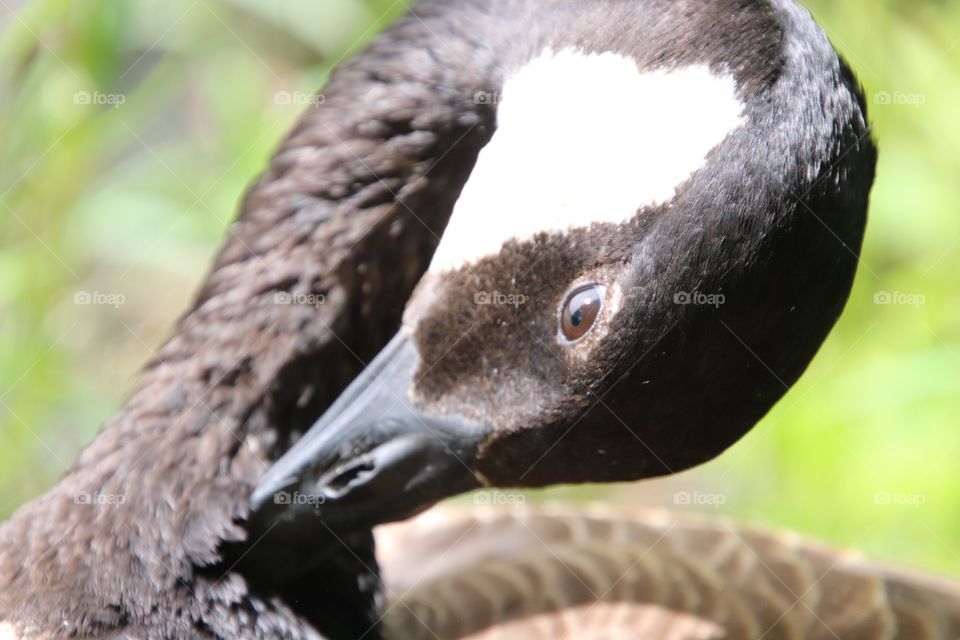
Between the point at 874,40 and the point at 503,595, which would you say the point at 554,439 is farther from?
the point at 874,40

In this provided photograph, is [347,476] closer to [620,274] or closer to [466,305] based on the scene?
[466,305]

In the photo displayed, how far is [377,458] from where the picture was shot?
6.82 feet

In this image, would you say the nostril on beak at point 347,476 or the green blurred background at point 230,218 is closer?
the nostril on beak at point 347,476

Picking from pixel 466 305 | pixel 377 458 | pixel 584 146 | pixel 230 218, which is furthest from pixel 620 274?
pixel 230 218

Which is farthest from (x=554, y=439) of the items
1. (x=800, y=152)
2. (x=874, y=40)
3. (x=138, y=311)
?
(x=138, y=311)

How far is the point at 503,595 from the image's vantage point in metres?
2.60

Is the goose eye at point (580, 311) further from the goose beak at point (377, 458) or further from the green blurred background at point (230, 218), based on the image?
the green blurred background at point (230, 218)

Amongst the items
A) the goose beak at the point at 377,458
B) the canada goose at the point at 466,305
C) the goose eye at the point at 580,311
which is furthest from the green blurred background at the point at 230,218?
the goose eye at the point at 580,311

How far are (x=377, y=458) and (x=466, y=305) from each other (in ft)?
1.07

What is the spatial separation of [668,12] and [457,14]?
2.03 feet

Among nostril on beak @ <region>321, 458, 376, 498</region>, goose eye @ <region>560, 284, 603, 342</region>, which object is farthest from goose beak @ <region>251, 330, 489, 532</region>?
goose eye @ <region>560, 284, 603, 342</region>

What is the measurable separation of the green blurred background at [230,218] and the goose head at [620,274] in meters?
1.70

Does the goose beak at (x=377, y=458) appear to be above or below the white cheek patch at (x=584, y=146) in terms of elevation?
below

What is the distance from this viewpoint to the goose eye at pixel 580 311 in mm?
1911
